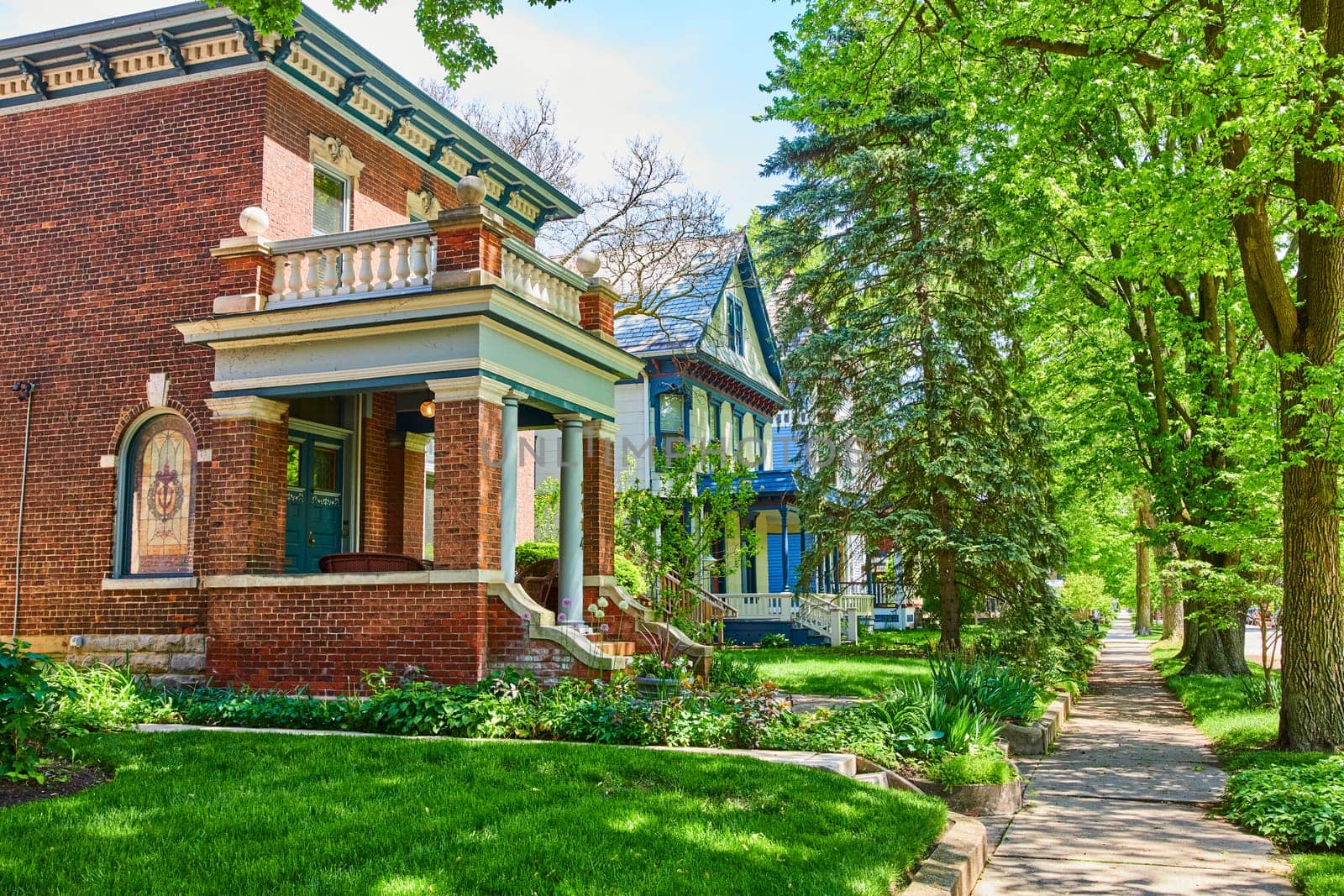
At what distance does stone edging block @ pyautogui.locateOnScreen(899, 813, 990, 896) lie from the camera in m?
6.07

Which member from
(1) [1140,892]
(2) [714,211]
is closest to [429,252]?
(1) [1140,892]

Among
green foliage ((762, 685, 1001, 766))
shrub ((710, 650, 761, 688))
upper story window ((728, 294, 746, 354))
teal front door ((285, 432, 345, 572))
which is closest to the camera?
green foliage ((762, 685, 1001, 766))

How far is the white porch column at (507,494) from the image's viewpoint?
1193 centimetres

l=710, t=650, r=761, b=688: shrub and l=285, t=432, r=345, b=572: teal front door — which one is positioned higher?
l=285, t=432, r=345, b=572: teal front door

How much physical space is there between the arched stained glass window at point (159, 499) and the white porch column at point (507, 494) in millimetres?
4043

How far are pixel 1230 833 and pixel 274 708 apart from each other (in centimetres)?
822

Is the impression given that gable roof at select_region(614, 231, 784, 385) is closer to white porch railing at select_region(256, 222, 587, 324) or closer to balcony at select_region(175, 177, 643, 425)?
white porch railing at select_region(256, 222, 587, 324)

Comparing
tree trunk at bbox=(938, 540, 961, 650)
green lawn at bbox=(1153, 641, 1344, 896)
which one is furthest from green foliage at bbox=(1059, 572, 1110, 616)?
tree trunk at bbox=(938, 540, 961, 650)

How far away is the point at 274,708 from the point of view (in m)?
10.3

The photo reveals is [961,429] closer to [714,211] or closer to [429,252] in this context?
[714,211]

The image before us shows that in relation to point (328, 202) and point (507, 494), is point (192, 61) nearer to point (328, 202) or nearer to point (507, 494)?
point (328, 202)

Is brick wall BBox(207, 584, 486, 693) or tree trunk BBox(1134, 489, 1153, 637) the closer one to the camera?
brick wall BBox(207, 584, 486, 693)

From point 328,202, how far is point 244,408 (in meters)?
3.80

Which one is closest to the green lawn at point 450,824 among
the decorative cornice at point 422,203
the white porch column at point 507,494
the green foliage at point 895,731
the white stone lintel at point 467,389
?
the green foliage at point 895,731
